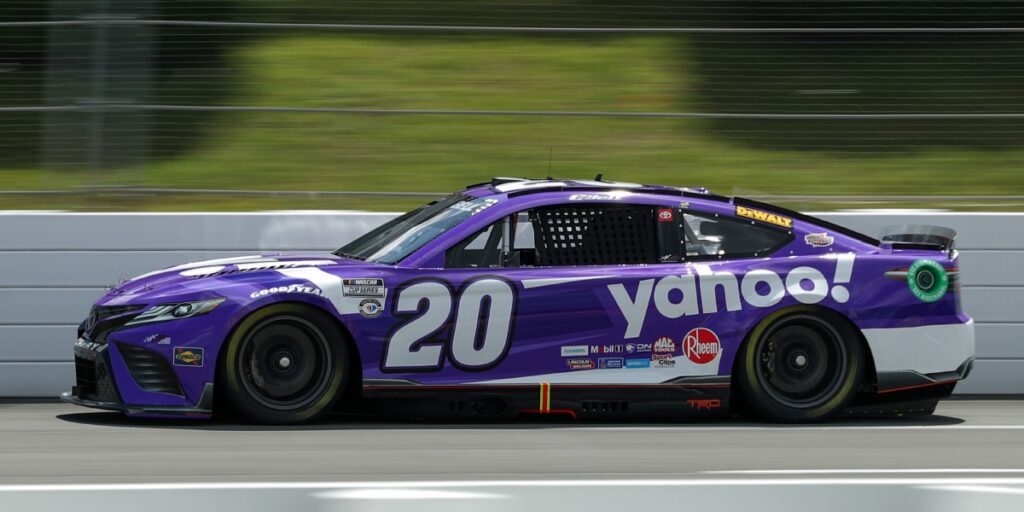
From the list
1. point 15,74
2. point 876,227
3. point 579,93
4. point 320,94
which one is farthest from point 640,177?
point 15,74

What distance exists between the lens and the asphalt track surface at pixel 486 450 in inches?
232

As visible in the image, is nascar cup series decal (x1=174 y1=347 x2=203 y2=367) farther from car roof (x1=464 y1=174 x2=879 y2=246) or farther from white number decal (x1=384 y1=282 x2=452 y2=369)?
car roof (x1=464 y1=174 x2=879 y2=246)

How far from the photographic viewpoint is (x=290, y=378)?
721 centimetres

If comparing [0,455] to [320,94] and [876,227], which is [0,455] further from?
[876,227]

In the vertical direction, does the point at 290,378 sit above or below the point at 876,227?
below

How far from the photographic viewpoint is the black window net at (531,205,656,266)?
7477 millimetres

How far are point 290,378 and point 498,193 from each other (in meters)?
1.58

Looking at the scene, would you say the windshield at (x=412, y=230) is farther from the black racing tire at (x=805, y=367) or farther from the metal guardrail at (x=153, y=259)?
the black racing tire at (x=805, y=367)

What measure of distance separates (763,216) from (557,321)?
1408mm

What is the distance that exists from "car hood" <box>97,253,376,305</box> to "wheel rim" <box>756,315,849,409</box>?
2.37 m

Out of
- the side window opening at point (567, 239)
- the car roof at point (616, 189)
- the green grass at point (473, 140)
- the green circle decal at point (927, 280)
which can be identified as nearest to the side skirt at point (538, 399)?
the side window opening at point (567, 239)

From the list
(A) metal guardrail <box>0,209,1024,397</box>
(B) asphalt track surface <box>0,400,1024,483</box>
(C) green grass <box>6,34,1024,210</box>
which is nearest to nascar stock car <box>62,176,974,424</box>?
(B) asphalt track surface <box>0,400,1024,483</box>

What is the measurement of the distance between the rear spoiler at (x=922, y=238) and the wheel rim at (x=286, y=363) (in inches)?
132

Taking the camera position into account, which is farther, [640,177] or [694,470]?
[640,177]
